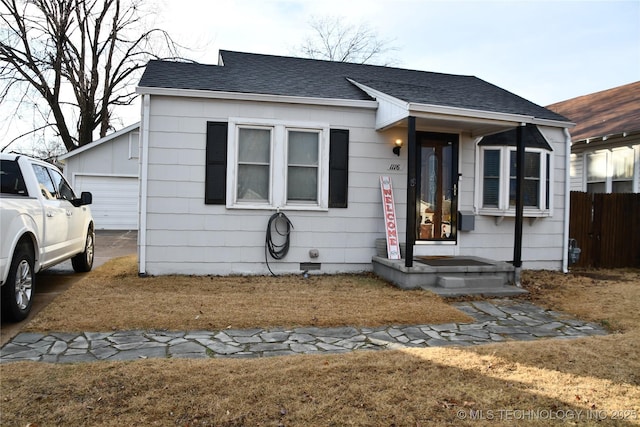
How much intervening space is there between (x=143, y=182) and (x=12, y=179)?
186 centimetres

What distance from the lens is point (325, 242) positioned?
6.99 metres

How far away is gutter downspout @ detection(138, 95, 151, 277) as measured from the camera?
20.7ft

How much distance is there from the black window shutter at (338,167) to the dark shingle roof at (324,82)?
2.16 ft

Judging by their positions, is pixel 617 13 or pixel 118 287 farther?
pixel 617 13

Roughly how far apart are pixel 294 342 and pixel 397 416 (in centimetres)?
151

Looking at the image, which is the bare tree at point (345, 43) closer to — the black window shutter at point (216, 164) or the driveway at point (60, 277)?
the driveway at point (60, 277)

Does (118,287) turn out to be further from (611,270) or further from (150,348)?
(611,270)

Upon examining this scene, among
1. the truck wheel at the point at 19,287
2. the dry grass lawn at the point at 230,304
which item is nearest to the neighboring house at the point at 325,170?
the dry grass lawn at the point at 230,304

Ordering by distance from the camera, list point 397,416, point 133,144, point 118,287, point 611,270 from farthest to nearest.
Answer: point 133,144 < point 611,270 < point 118,287 < point 397,416

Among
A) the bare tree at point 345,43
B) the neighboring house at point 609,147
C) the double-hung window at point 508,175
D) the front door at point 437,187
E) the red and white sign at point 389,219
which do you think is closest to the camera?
the red and white sign at point 389,219

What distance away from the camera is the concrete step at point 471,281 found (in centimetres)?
589

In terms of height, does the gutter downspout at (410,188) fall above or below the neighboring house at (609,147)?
below

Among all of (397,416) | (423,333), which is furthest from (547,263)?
(397,416)

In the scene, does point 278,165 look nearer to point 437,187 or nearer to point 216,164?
point 216,164
